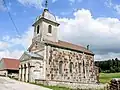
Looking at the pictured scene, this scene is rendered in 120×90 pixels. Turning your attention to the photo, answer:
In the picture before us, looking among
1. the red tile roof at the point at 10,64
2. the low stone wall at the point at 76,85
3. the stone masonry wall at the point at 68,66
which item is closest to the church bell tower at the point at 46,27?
the stone masonry wall at the point at 68,66

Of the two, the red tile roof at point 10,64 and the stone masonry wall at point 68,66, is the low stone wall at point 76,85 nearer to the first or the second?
the stone masonry wall at point 68,66

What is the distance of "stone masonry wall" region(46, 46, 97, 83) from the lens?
35.1 meters

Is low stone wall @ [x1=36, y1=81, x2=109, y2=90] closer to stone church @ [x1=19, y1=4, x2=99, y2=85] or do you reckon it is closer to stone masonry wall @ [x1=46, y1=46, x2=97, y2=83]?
stone church @ [x1=19, y1=4, x2=99, y2=85]

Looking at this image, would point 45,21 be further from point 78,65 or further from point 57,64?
point 78,65

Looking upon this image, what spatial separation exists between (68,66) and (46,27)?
856 centimetres

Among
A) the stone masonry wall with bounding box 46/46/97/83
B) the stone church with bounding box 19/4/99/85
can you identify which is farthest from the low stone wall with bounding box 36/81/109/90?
the stone masonry wall with bounding box 46/46/97/83

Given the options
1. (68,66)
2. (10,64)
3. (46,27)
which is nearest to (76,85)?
(68,66)

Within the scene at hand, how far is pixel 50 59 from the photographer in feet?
115

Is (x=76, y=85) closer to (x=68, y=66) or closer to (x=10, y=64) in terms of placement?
(x=68, y=66)

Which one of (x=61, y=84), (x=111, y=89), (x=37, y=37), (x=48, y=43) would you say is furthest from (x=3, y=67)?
(x=111, y=89)

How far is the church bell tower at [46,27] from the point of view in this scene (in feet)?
122

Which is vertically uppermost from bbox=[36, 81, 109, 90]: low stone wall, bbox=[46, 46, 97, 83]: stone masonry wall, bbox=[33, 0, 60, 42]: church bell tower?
bbox=[33, 0, 60, 42]: church bell tower

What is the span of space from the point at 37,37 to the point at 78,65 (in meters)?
10.3

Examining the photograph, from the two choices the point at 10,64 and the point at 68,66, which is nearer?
the point at 68,66
